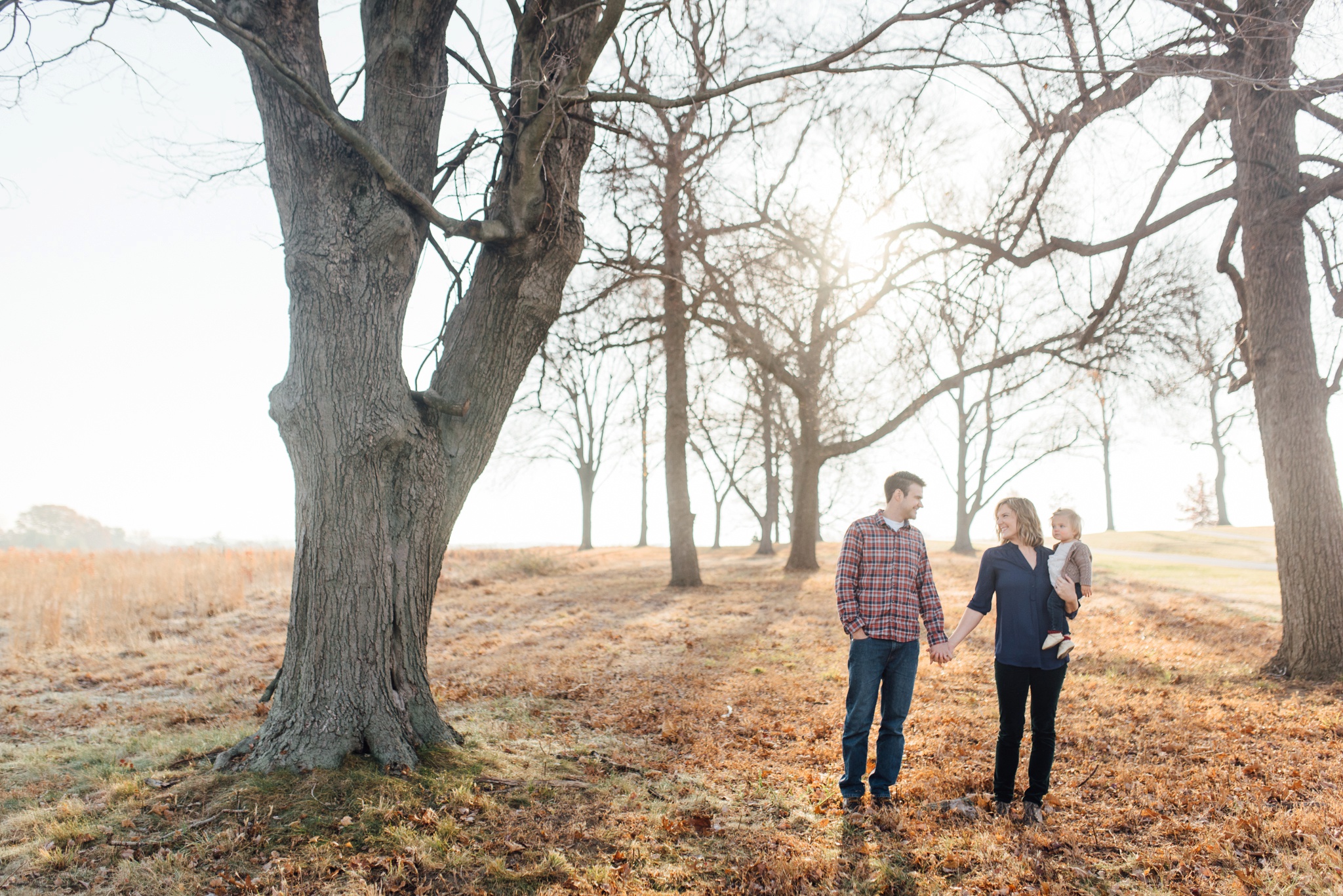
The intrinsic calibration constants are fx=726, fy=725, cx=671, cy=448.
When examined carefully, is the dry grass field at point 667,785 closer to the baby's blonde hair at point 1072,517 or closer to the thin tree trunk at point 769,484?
the baby's blonde hair at point 1072,517

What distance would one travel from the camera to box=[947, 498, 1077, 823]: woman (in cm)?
413

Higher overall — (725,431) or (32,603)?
(725,431)

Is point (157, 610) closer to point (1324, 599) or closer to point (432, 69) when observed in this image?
point (432, 69)

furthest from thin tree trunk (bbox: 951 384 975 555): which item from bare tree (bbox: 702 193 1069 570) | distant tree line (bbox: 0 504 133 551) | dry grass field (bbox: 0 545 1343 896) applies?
distant tree line (bbox: 0 504 133 551)

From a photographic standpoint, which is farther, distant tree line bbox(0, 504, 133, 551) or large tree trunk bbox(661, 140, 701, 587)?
distant tree line bbox(0, 504, 133, 551)

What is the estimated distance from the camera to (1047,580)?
419cm

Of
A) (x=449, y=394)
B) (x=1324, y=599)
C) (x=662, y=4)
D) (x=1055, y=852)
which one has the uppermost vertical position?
(x=662, y=4)

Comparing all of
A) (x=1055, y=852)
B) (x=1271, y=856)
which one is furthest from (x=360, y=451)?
(x=1271, y=856)

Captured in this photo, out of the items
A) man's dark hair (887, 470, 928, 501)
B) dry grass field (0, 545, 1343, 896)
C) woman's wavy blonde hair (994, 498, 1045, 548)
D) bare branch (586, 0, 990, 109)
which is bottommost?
dry grass field (0, 545, 1343, 896)

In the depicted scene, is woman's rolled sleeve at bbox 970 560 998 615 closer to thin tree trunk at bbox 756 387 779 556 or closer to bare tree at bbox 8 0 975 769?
bare tree at bbox 8 0 975 769

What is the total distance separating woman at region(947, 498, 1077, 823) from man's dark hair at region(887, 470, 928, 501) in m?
0.60

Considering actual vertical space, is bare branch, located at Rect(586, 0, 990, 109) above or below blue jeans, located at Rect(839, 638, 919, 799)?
above

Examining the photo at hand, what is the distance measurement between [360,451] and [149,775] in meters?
2.28

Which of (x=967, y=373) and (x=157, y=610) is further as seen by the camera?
(x=967, y=373)
